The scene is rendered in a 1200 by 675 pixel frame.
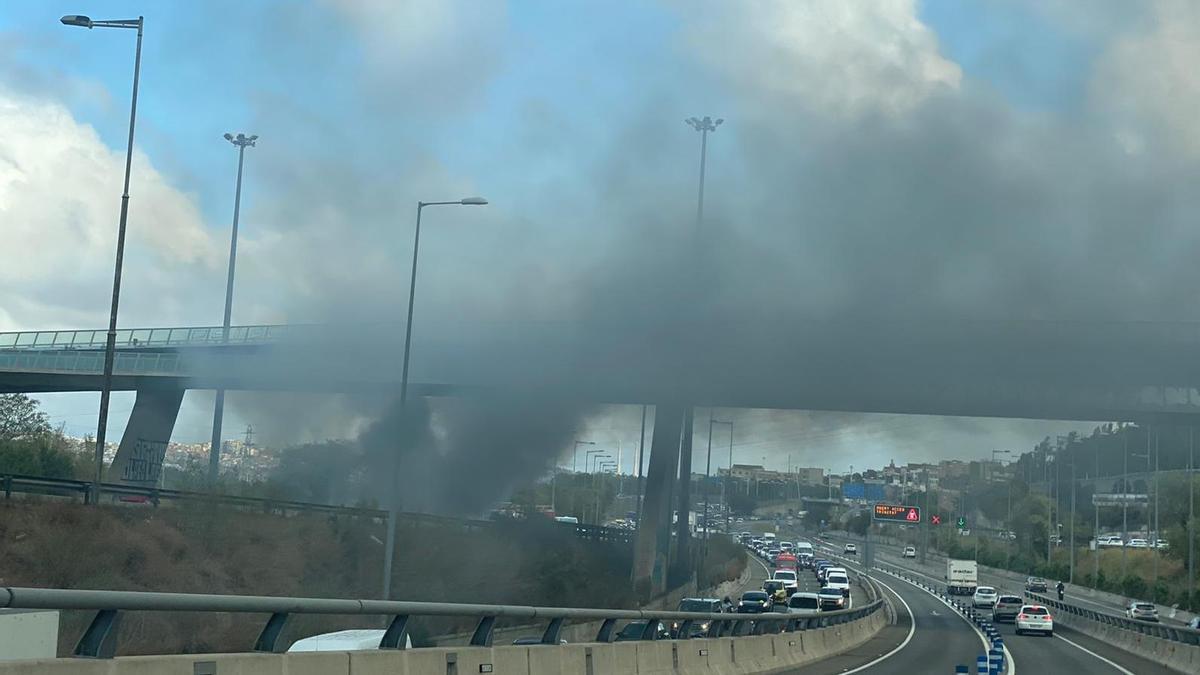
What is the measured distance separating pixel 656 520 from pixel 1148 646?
33481 mm

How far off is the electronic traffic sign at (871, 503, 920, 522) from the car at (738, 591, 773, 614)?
30.2 m

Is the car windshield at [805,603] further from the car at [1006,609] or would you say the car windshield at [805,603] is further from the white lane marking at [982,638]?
the car at [1006,609]

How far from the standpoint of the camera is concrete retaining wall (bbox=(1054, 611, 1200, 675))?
116 ft

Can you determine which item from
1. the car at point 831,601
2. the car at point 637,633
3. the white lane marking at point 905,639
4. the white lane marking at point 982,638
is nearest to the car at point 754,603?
the car at point 831,601

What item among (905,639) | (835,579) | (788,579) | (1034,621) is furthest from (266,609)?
(788,579)

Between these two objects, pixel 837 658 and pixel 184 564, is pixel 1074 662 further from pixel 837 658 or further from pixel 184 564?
pixel 184 564

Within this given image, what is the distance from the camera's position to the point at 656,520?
73.1 meters

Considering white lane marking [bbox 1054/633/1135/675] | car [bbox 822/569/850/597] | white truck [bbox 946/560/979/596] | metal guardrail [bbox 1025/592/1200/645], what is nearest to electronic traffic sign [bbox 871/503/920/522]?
white truck [bbox 946/560/979/596]

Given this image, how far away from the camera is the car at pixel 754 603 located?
56.5 meters

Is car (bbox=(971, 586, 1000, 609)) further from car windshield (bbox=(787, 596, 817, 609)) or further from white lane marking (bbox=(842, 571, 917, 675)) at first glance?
car windshield (bbox=(787, 596, 817, 609))

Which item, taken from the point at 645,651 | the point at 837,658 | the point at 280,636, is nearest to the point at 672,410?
the point at 837,658

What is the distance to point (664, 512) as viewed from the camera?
73.1 meters

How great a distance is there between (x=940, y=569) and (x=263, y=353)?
342 feet

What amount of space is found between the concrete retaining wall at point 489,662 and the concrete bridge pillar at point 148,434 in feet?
156
